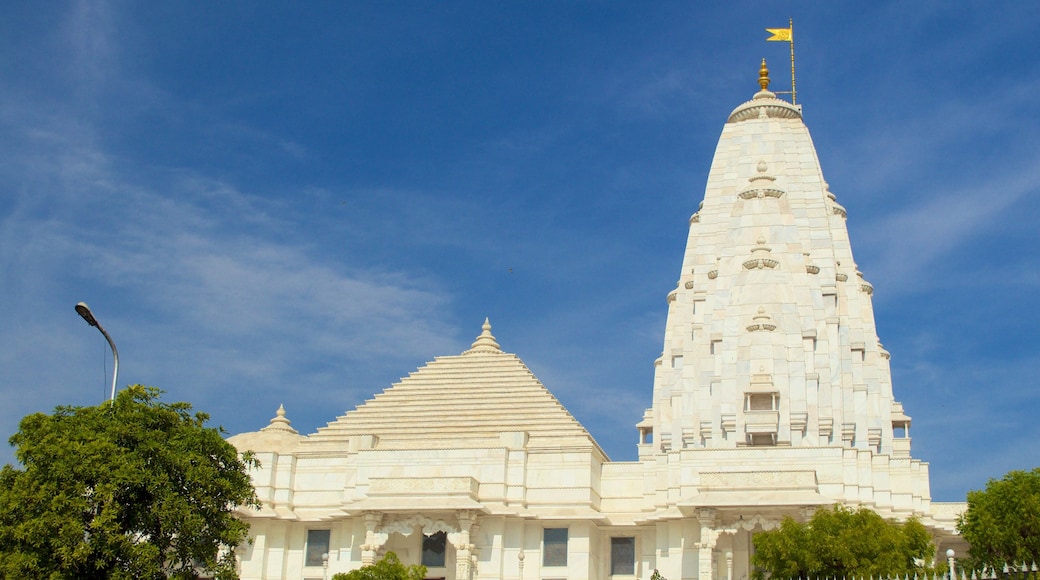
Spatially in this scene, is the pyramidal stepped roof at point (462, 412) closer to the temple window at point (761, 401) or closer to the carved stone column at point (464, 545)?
the carved stone column at point (464, 545)

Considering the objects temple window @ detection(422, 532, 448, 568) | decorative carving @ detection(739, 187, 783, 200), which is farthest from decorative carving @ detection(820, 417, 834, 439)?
temple window @ detection(422, 532, 448, 568)

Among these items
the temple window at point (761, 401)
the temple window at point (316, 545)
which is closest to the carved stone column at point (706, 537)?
the temple window at point (761, 401)

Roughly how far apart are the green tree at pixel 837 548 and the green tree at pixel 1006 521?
166 cm

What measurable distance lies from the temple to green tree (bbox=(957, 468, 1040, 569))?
6.76m

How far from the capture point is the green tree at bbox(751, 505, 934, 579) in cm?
3638

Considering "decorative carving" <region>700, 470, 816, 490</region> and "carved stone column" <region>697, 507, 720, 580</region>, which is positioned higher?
"decorative carving" <region>700, 470, 816, 490</region>

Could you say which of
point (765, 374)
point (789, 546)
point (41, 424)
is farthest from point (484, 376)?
point (41, 424)

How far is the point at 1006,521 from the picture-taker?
3647 cm

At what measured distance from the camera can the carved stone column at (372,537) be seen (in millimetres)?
46781

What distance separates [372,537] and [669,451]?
37.8ft

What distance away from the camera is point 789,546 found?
37.0m

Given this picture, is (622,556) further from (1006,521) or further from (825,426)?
(1006,521)

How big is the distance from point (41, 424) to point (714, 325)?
30.0 m

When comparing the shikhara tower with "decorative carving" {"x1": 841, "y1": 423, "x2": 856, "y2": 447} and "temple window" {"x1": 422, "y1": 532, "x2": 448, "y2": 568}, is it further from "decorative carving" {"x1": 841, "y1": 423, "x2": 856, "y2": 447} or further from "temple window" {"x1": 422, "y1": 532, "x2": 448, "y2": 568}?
"temple window" {"x1": 422, "y1": 532, "x2": 448, "y2": 568}
